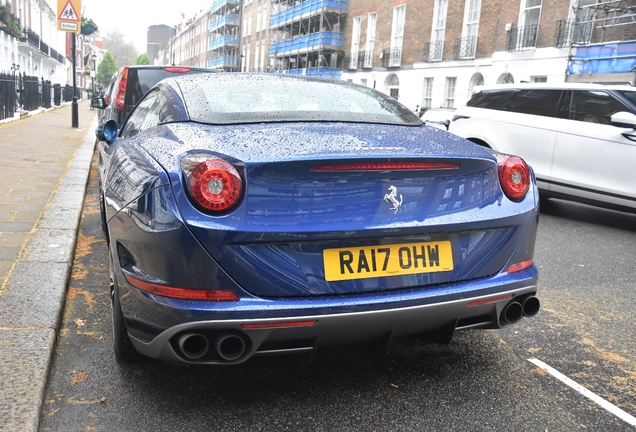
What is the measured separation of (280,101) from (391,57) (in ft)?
104

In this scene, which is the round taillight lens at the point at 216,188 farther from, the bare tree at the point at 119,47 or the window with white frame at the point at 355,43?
the bare tree at the point at 119,47

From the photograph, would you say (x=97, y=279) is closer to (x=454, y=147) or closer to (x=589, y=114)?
(x=454, y=147)

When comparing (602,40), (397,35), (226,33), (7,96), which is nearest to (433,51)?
(397,35)

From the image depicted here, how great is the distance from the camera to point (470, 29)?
26.8 m

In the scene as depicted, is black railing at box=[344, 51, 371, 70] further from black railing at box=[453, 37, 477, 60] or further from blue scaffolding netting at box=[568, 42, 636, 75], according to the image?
blue scaffolding netting at box=[568, 42, 636, 75]

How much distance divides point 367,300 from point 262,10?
63435 mm

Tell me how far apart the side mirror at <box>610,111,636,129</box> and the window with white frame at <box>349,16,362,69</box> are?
32.5m

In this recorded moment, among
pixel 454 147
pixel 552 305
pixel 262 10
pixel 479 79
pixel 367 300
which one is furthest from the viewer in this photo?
pixel 262 10

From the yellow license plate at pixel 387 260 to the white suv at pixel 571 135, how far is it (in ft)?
17.1

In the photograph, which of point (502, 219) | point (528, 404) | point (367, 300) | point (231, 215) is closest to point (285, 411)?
point (367, 300)

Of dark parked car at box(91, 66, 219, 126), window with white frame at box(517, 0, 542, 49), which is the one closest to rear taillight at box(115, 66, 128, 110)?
dark parked car at box(91, 66, 219, 126)

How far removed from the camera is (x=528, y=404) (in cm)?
261

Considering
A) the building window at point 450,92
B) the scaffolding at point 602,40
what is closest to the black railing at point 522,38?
the scaffolding at point 602,40

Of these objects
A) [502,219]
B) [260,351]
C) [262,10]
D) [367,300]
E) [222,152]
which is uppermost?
[262,10]
